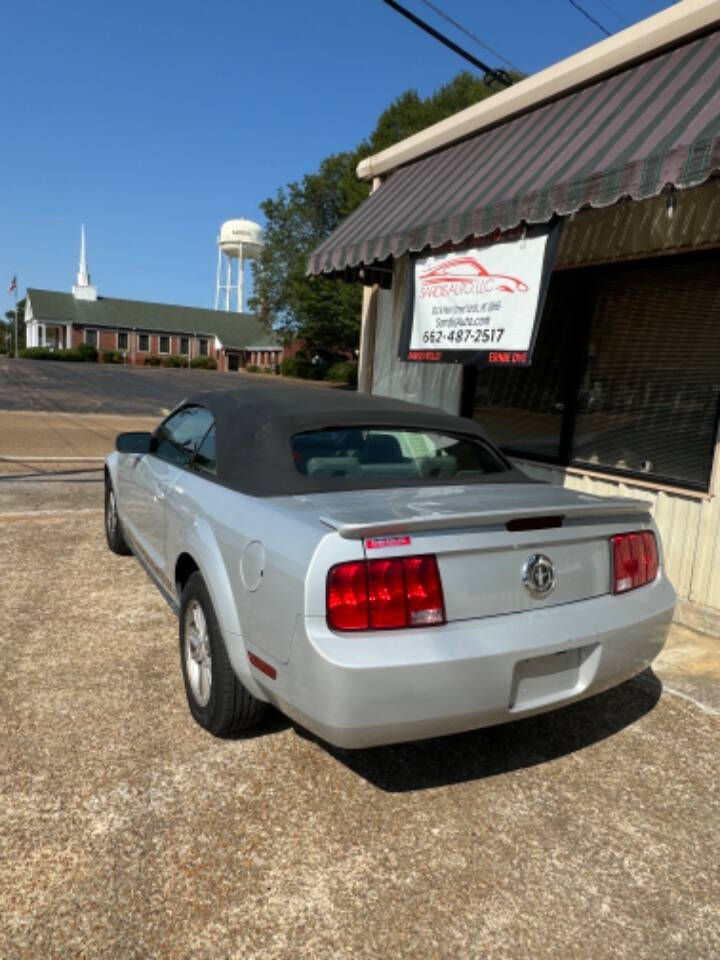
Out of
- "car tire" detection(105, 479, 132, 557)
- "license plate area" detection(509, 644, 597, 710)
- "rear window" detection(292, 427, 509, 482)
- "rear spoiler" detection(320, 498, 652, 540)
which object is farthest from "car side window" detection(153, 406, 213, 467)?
"license plate area" detection(509, 644, 597, 710)

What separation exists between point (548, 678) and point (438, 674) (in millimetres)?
524

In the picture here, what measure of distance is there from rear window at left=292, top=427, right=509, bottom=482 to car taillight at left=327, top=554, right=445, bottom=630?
89 centimetres

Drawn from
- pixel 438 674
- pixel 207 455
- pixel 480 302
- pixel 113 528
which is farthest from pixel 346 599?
pixel 480 302

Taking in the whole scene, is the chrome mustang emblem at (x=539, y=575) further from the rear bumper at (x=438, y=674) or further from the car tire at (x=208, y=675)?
the car tire at (x=208, y=675)

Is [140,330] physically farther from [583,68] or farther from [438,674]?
[438,674]

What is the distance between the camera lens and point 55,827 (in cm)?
233

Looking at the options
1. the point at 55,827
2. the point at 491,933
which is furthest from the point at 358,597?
the point at 55,827

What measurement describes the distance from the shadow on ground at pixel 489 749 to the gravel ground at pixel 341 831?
0.04ft

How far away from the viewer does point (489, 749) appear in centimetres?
296

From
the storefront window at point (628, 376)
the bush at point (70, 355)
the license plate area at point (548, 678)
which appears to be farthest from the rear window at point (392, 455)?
the bush at point (70, 355)

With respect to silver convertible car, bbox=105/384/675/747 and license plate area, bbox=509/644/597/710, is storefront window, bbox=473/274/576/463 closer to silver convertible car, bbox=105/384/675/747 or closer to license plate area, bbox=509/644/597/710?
silver convertible car, bbox=105/384/675/747

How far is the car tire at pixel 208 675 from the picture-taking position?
2.78 m

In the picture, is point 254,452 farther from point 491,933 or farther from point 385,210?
point 385,210

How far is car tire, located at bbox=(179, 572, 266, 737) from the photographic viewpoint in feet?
9.11
